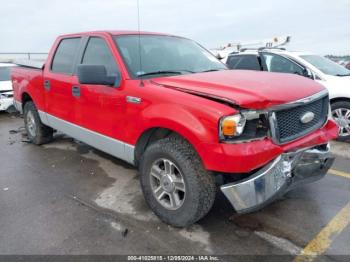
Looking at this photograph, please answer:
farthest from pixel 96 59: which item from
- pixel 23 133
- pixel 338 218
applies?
pixel 23 133

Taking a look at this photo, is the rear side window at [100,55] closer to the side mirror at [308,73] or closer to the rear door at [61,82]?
the rear door at [61,82]

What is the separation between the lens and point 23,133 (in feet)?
22.9

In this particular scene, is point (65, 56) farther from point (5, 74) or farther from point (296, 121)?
point (5, 74)

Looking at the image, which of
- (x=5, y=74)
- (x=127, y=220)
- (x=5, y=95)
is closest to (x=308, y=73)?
(x=127, y=220)

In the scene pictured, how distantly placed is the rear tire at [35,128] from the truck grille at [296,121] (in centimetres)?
442

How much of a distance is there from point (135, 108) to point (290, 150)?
5.05 ft

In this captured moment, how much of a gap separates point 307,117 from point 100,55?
8.23 feet

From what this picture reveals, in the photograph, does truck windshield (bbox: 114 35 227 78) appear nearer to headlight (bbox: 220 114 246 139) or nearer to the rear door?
the rear door

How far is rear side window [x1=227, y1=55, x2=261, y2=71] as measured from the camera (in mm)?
7074

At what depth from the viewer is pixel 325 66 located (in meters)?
6.44

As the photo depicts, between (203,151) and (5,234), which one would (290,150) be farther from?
(5,234)

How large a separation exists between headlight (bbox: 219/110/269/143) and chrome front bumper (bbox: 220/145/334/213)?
269 millimetres

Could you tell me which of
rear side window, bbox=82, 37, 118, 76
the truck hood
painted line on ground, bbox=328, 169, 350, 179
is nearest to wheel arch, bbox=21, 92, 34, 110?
rear side window, bbox=82, 37, 118, 76

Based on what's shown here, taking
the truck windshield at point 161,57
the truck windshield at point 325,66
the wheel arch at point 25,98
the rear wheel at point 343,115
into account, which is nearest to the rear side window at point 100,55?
the truck windshield at point 161,57
